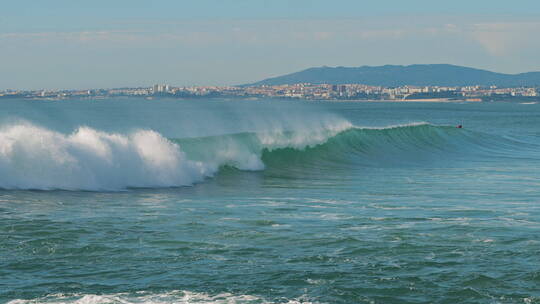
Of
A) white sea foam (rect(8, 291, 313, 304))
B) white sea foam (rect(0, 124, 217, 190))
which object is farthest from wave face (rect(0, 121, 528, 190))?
white sea foam (rect(8, 291, 313, 304))

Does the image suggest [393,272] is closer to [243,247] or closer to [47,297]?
[243,247]

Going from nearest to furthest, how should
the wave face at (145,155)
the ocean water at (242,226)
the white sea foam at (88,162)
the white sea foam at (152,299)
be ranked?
the white sea foam at (152,299)
the ocean water at (242,226)
the white sea foam at (88,162)
the wave face at (145,155)

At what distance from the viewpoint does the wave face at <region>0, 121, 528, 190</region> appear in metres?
21.2

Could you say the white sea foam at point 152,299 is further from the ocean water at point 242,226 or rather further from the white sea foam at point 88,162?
the white sea foam at point 88,162

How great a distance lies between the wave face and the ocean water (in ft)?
0.22

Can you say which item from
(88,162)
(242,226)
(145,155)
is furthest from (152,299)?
(145,155)

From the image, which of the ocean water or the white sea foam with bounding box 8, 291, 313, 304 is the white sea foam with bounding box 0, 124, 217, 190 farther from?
the white sea foam with bounding box 8, 291, 313, 304

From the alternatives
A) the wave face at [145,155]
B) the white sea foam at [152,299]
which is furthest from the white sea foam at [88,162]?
the white sea foam at [152,299]

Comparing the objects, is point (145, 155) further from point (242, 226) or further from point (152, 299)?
point (152, 299)

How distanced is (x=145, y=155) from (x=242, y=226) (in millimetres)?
10350

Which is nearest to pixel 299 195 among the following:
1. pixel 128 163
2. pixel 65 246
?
pixel 128 163

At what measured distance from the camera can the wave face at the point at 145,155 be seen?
21172 mm

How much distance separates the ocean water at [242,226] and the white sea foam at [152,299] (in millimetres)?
39

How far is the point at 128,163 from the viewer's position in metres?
23.4
